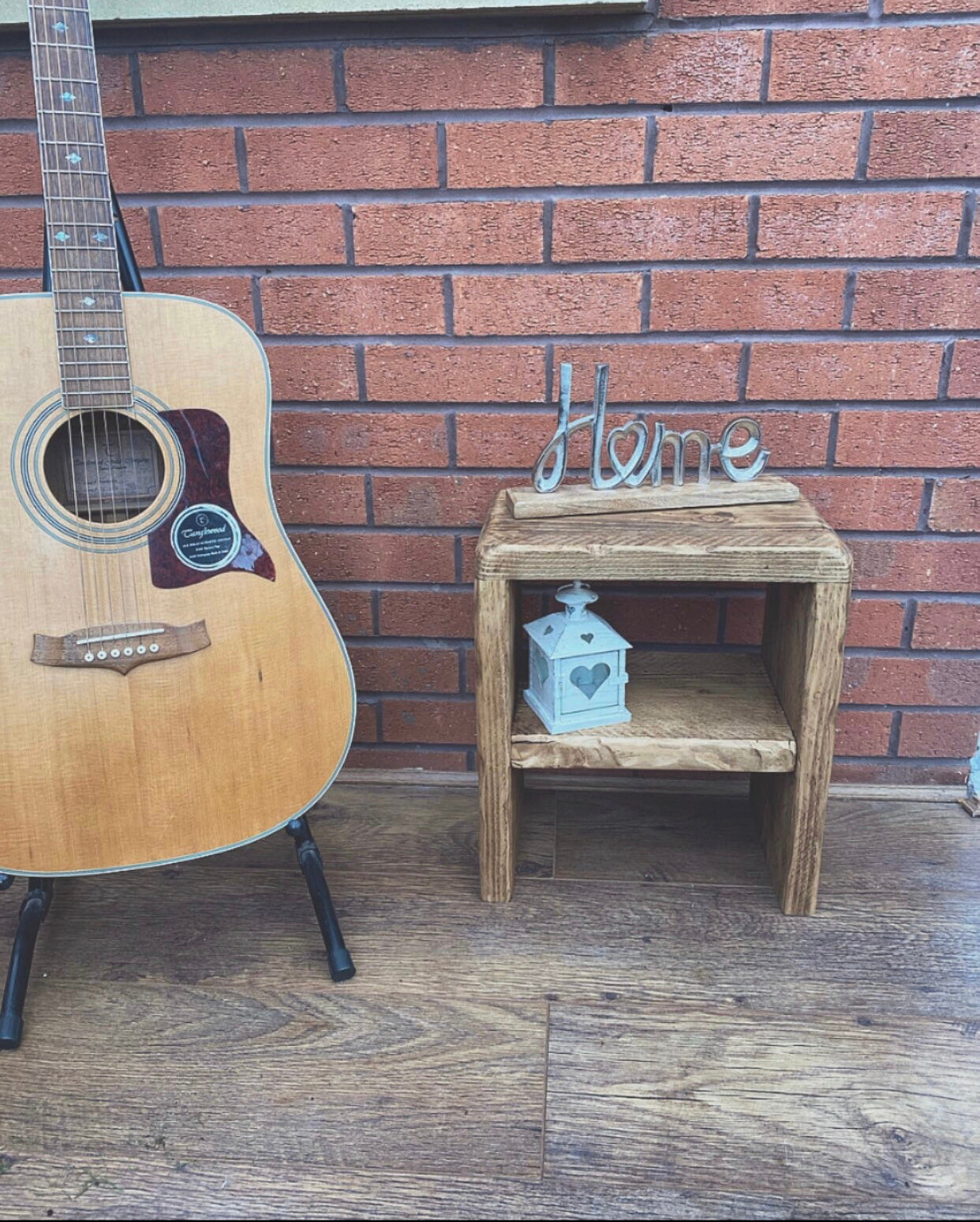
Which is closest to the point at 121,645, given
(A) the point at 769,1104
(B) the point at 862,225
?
(A) the point at 769,1104

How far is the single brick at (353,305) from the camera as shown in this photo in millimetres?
1543

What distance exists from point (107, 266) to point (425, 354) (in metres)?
0.54

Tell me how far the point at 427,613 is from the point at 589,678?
420mm

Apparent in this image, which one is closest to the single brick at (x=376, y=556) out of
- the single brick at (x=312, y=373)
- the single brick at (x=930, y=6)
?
the single brick at (x=312, y=373)

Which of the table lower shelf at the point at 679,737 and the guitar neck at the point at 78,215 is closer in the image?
the guitar neck at the point at 78,215

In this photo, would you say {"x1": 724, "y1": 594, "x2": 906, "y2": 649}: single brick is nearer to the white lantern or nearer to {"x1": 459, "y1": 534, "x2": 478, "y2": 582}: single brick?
the white lantern

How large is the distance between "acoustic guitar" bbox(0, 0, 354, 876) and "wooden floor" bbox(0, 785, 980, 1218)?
25 cm

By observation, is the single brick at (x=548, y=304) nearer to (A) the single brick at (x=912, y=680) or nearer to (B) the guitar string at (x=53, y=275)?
(B) the guitar string at (x=53, y=275)

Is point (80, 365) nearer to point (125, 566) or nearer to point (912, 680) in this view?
point (125, 566)

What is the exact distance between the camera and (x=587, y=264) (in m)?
1.52

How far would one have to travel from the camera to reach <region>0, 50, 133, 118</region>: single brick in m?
1.46

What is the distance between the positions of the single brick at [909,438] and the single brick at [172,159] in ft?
3.65

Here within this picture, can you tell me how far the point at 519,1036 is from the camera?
4.11 ft

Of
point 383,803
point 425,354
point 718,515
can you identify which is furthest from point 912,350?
point 383,803
